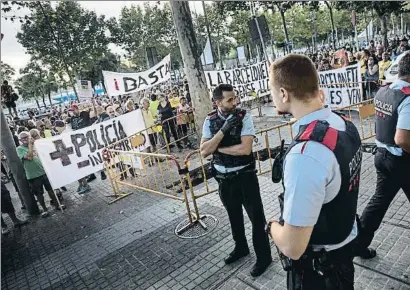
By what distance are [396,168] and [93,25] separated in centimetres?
4177

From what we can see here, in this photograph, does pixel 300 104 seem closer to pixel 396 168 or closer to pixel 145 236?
pixel 396 168

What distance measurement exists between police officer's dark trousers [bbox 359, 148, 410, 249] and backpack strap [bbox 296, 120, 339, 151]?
1.71m

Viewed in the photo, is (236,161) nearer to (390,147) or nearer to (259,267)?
(259,267)

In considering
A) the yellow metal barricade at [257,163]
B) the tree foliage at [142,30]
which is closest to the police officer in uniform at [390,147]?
the yellow metal barricade at [257,163]

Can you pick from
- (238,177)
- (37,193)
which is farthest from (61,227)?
(238,177)

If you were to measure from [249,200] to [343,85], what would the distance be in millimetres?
7444

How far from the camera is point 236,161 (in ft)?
11.4

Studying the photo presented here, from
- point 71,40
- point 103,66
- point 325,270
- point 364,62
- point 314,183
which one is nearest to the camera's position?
point 314,183

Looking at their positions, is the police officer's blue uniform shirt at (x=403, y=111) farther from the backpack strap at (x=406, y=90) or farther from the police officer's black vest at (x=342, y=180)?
the police officer's black vest at (x=342, y=180)

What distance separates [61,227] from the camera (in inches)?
249

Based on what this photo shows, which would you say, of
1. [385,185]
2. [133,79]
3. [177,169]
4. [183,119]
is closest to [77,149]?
[177,169]

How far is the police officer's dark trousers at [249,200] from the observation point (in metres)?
3.48

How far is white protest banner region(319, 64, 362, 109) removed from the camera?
919cm

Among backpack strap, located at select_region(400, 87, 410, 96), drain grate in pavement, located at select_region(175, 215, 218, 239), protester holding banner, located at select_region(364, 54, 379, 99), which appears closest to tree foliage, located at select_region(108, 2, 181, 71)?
protester holding banner, located at select_region(364, 54, 379, 99)
